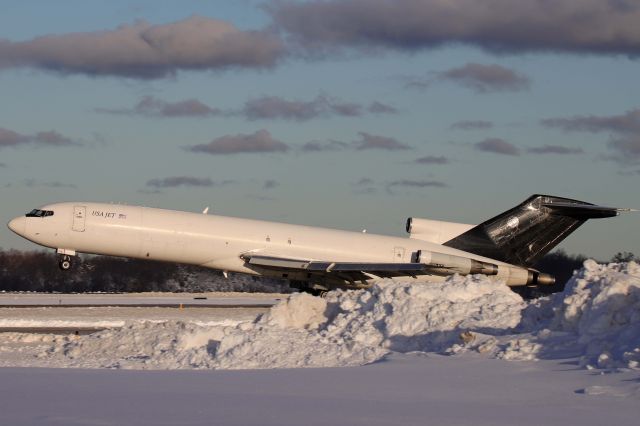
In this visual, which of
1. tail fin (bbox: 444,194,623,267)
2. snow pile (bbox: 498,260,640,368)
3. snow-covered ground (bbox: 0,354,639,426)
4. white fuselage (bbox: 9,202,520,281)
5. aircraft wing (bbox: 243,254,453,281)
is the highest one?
tail fin (bbox: 444,194,623,267)

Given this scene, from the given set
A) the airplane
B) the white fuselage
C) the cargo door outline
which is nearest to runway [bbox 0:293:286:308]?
the white fuselage

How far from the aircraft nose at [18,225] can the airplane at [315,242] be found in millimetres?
56

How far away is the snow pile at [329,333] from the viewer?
17.3 m

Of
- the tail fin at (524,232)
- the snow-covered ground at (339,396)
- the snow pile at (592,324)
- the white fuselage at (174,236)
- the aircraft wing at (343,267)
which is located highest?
the tail fin at (524,232)

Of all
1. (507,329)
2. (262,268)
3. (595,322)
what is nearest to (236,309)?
(262,268)

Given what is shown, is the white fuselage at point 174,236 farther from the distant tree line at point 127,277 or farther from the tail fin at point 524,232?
the distant tree line at point 127,277

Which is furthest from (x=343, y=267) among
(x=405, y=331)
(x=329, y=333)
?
(x=405, y=331)

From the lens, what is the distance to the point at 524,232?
139 feet

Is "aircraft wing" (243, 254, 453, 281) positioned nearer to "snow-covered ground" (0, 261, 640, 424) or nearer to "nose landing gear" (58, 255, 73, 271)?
"nose landing gear" (58, 255, 73, 271)

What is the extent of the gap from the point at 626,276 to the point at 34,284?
5870 centimetres

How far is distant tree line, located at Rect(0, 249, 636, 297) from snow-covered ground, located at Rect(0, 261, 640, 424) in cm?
4697

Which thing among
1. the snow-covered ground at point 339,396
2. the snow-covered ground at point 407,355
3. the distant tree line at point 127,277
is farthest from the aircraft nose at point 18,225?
the distant tree line at point 127,277

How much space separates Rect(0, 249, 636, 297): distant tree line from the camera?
230ft

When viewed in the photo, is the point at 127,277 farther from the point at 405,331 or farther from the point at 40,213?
the point at 405,331
